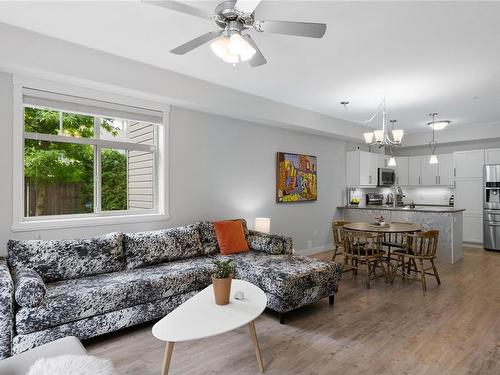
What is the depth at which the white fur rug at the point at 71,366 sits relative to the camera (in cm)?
138

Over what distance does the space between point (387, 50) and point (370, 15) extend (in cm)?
77

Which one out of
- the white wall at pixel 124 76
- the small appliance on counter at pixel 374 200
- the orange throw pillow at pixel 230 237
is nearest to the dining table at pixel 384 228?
the orange throw pillow at pixel 230 237

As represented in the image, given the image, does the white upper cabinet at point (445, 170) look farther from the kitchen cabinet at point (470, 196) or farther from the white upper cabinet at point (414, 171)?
the white upper cabinet at point (414, 171)

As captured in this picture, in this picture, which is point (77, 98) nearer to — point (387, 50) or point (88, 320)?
point (88, 320)

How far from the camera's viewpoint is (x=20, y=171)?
3141 millimetres

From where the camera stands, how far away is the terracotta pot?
7.57ft

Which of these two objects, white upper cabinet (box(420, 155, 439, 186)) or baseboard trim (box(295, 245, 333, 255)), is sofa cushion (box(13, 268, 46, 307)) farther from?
white upper cabinet (box(420, 155, 439, 186))

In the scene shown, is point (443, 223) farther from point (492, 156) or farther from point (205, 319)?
point (205, 319)

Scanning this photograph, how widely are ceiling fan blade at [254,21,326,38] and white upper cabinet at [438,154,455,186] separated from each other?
6678mm

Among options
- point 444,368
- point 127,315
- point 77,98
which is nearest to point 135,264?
point 127,315

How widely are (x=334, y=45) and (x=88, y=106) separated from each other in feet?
8.91

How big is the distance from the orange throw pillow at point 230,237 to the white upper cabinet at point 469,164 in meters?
5.57

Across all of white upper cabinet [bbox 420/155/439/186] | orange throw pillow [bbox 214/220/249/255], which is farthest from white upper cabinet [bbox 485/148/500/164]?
orange throw pillow [bbox 214/220/249/255]

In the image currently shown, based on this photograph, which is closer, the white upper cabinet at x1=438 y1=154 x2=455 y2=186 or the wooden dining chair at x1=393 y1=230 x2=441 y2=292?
the wooden dining chair at x1=393 y1=230 x2=441 y2=292
